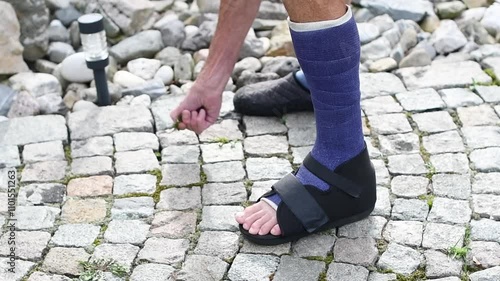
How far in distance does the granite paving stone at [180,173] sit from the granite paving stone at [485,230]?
3.21ft

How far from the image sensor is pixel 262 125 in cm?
349

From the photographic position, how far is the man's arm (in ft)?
9.98

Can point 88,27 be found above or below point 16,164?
above

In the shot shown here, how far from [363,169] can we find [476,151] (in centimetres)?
63

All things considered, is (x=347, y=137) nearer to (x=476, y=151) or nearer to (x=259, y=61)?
(x=476, y=151)

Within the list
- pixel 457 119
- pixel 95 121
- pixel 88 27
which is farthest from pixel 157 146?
pixel 457 119

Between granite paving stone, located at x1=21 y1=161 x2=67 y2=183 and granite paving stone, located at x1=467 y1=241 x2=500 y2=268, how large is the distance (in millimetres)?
1477

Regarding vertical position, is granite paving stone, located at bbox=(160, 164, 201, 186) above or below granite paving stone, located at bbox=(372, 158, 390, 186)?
below

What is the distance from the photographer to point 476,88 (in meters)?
3.64

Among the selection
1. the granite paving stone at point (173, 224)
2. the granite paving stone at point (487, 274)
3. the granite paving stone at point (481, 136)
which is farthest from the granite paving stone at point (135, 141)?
the granite paving stone at point (487, 274)

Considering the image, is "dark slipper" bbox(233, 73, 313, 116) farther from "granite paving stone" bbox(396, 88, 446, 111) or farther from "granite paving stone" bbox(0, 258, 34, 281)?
A: "granite paving stone" bbox(0, 258, 34, 281)

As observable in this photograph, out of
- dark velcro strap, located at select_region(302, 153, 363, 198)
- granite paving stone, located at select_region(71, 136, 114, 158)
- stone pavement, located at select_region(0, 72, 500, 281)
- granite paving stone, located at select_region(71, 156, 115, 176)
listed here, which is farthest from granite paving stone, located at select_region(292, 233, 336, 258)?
granite paving stone, located at select_region(71, 136, 114, 158)

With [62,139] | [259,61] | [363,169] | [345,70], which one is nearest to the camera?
[345,70]

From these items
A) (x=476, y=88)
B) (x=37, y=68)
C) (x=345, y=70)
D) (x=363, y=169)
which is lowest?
(x=37, y=68)
